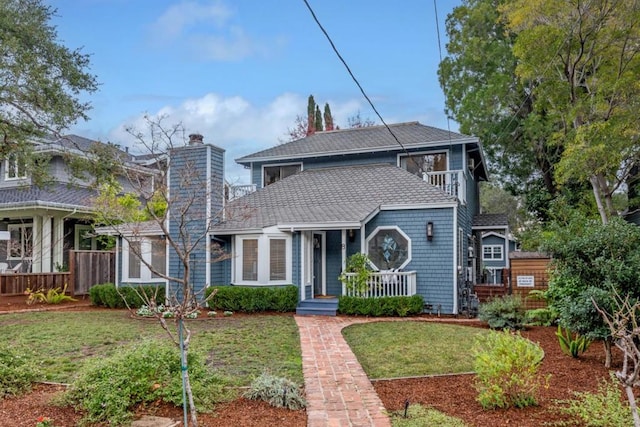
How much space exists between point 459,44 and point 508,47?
2.72 m

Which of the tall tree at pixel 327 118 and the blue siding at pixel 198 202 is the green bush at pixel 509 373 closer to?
the blue siding at pixel 198 202

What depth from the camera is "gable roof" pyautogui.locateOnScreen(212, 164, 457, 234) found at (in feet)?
42.1

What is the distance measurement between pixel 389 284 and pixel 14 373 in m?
9.01

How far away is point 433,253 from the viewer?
1277 centimetres

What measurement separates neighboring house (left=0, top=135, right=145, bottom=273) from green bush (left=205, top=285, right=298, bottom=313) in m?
7.73

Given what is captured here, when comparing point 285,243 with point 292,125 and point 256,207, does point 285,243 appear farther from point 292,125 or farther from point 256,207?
point 292,125

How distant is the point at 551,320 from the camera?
34.1ft

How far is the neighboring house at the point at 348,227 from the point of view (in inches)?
498

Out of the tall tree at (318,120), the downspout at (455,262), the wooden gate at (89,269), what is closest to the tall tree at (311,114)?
the tall tree at (318,120)

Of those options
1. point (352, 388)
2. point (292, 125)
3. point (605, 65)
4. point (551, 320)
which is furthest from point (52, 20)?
point (292, 125)

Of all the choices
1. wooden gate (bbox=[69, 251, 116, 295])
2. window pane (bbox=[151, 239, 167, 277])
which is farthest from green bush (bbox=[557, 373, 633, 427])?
wooden gate (bbox=[69, 251, 116, 295])

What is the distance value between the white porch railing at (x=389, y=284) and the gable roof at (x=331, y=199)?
Answer: 5.29ft

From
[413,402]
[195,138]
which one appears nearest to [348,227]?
[195,138]

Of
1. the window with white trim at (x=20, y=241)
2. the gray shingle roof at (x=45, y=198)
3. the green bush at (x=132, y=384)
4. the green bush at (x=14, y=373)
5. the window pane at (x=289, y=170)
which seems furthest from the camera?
the window with white trim at (x=20, y=241)
